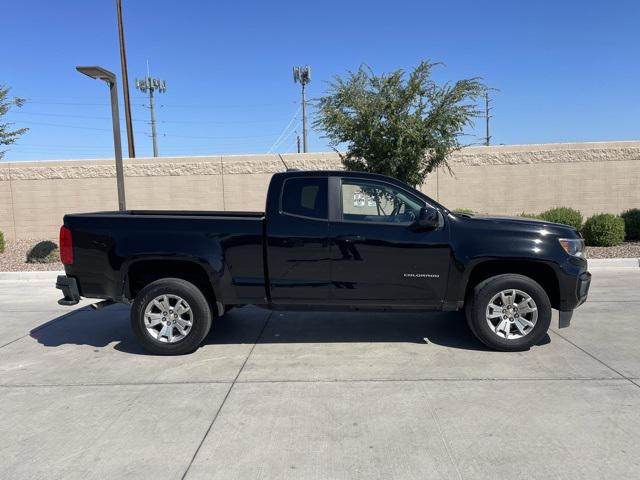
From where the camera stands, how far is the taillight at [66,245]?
545cm

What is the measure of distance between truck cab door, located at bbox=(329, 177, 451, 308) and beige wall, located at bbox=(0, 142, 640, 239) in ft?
36.7

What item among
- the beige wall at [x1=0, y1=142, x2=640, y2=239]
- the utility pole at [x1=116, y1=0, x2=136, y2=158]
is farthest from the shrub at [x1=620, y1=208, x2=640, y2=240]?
the utility pole at [x1=116, y1=0, x2=136, y2=158]

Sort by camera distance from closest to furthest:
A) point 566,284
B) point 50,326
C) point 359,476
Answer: point 359,476 < point 566,284 < point 50,326

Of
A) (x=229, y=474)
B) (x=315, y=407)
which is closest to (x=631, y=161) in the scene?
(x=315, y=407)

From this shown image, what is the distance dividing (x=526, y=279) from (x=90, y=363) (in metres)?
4.75

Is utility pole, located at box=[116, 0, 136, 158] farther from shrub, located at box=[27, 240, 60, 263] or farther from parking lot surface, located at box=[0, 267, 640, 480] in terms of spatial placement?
parking lot surface, located at box=[0, 267, 640, 480]

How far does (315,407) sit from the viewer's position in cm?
404

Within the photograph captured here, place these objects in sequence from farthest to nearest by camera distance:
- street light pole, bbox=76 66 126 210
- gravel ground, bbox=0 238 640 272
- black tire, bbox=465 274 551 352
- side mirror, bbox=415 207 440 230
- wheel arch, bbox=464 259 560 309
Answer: gravel ground, bbox=0 238 640 272 < street light pole, bbox=76 66 126 210 < wheel arch, bbox=464 259 560 309 < black tire, bbox=465 274 551 352 < side mirror, bbox=415 207 440 230

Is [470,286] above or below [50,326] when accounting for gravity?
above

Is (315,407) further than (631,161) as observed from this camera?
No

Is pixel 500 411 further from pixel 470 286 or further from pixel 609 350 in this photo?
pixel 609 350

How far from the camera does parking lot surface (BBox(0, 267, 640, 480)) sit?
10.5ft

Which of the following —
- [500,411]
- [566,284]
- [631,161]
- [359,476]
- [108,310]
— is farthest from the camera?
[631,161]

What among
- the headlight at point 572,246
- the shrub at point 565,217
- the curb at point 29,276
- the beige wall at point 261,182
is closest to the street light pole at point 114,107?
the curb at point 29,276
